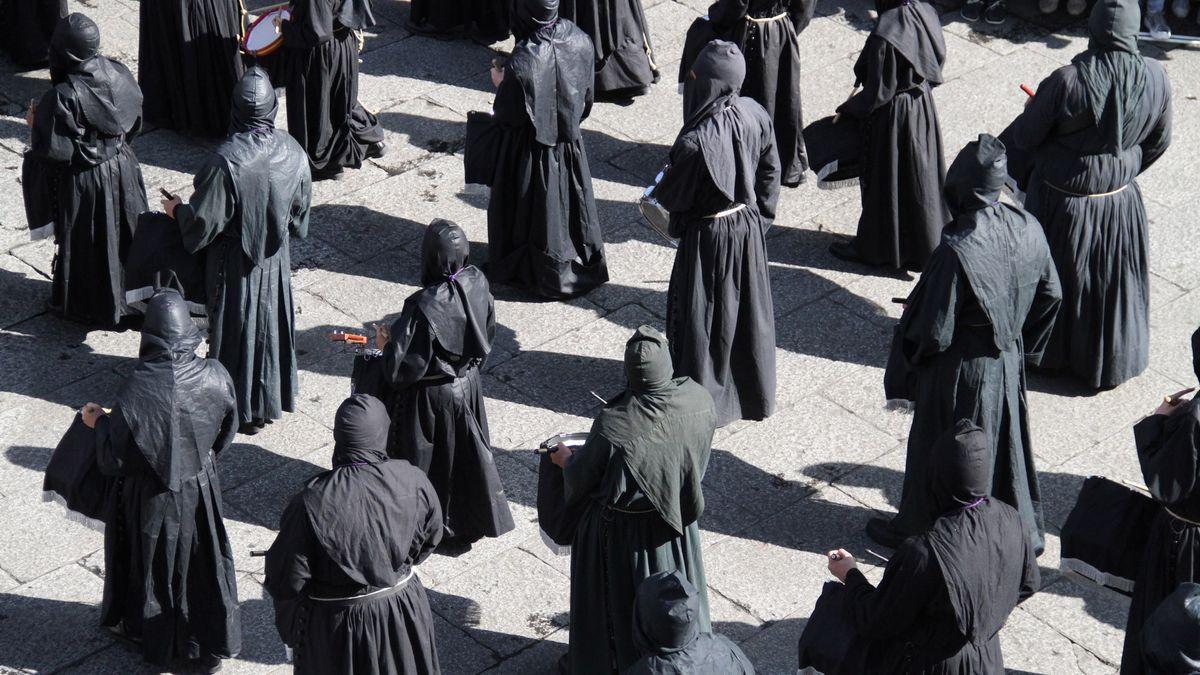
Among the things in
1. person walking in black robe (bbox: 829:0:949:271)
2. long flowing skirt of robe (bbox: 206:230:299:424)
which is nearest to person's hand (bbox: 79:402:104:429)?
long flowing skirt of robe (bbox: 206:230:299:424)

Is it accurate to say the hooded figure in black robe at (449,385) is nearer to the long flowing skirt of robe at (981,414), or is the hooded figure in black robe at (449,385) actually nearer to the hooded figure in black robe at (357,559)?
the hooded figure in black robe at (357,559)

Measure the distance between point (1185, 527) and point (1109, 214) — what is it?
2664 mm

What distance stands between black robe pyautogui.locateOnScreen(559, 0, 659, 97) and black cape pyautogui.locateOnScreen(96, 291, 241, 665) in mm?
4874

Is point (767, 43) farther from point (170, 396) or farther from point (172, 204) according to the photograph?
point (170, 396)

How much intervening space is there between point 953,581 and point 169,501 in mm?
3194

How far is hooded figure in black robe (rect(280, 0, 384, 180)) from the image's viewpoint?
10469 mm

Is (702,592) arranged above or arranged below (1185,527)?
below

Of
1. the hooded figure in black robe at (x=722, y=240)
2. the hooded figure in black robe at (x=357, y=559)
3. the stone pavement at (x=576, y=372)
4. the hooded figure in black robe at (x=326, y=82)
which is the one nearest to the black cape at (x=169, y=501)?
the stone pavement at (x=576, y=372)

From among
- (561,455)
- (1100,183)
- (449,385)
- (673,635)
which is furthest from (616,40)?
(673,635)

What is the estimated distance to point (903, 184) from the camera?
10102 mm

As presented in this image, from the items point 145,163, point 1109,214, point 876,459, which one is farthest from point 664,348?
point 145,163

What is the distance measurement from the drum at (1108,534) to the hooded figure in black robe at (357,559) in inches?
102

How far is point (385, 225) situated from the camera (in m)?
10.6

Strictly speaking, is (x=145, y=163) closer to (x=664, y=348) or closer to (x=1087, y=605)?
(x=664, y=348)
